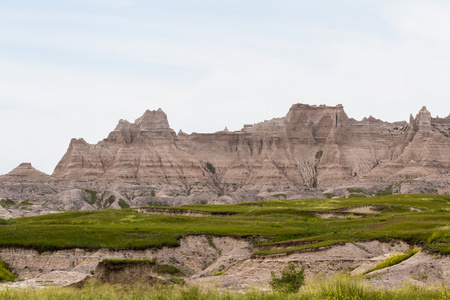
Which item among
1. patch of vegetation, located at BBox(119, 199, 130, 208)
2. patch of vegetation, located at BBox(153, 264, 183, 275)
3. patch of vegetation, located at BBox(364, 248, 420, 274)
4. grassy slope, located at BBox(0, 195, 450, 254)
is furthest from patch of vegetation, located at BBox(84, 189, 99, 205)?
patch of vegetation, located at BBox(364, 248, 420, 274)

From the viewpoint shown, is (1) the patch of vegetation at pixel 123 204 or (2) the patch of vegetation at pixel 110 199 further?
(2) the patch of vegetation at pixel 110 199

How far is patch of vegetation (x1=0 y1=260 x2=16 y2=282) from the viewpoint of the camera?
42.0 m

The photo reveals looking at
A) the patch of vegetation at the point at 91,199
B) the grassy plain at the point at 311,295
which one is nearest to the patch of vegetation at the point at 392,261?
the grassy plain at the point at 311,295

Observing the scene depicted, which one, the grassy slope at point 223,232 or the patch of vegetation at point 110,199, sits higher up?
the grassy slope at point 223,232

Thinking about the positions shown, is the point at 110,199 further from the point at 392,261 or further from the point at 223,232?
the point at 392,261

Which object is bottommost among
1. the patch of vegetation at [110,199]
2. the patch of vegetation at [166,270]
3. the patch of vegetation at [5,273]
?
the patch of vegetation at [166,270]

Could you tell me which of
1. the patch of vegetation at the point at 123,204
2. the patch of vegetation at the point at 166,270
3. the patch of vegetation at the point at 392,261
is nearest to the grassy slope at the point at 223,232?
the patch of vegetation at the point at 392,261

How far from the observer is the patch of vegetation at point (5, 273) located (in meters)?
42.0

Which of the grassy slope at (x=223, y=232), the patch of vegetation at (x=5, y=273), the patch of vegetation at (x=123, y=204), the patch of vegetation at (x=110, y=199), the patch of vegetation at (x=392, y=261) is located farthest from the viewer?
the patch of vegetation at (x=110, y=199)

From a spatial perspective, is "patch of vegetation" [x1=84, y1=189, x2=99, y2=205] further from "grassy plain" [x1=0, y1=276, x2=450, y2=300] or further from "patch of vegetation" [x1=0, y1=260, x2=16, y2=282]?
→ "grassy plain" [x1=0, y1=276, x2=450, y2=300]

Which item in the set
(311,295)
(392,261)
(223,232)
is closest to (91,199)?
(223,232)

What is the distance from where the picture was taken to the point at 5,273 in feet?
143

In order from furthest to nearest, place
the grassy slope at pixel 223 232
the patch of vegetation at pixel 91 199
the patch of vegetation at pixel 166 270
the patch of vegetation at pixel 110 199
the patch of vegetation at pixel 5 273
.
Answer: the patch of vegetation at pixel 110 199, the patch of vegetation at pixel 91 199, the grassy slope at pixel 223 232, the patch of vegetation at pixel 166 270, the patch of vegetation at pixel 5 273

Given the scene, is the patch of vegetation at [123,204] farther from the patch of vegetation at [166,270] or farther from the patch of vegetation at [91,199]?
Answer: the patch of vegetation at [166,270]
